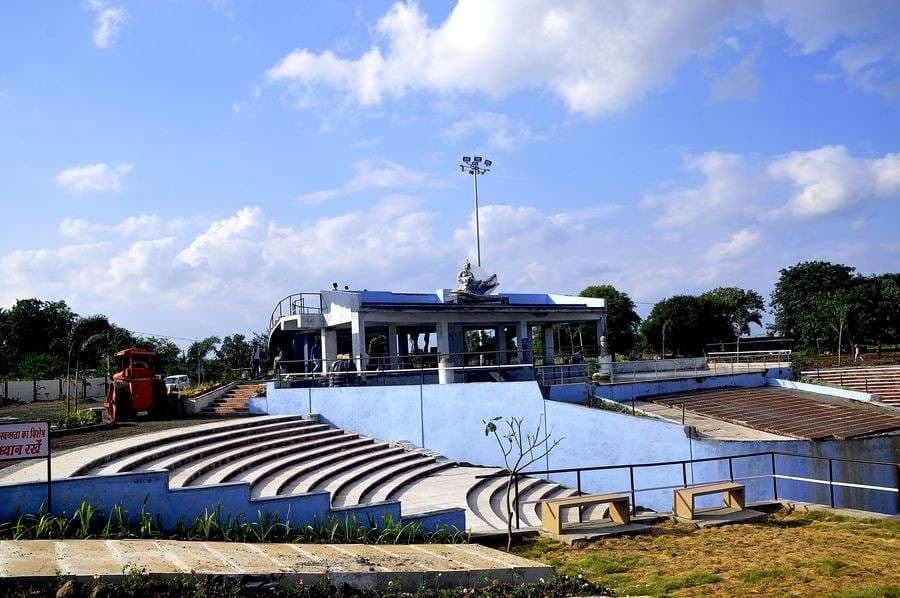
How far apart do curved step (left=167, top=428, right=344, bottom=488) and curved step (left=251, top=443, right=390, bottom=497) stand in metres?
0.75

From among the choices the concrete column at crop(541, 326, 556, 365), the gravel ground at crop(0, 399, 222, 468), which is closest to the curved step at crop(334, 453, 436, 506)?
the gravel ground at crop(0, 399, 222, 468)

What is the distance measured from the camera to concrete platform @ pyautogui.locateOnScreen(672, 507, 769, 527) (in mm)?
11297

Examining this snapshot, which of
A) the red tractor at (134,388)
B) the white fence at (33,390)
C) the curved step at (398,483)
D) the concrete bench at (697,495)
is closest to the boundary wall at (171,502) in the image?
the curved step at (398,483)

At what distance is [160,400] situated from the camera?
794 inches

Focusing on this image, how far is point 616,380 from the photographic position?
75.2 ft

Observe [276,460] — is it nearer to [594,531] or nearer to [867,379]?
[594,531]

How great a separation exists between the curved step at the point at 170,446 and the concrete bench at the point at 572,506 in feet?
22.0

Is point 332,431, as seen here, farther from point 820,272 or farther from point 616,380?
point 820,272

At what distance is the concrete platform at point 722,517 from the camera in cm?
1130

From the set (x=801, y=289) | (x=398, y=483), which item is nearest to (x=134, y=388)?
(x=398, y=483)

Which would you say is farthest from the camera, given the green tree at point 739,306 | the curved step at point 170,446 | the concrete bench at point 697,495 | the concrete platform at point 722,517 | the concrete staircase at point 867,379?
the green tree at point 739,306

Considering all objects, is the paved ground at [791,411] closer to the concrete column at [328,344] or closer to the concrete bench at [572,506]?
the concrete bench at [572,506]

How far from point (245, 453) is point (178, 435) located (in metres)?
1.45

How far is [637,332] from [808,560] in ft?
180
